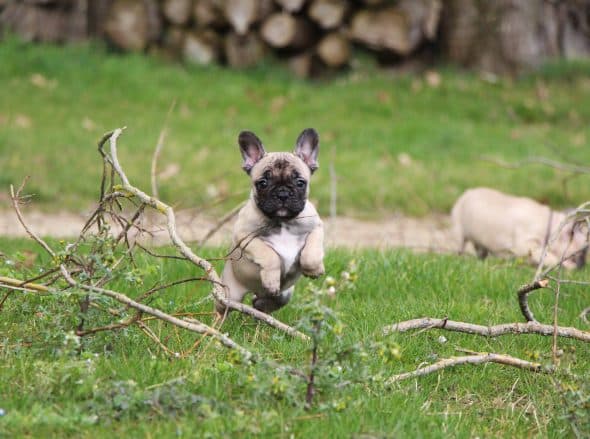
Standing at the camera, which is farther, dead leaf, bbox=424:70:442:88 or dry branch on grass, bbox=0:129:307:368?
dead leaf, bbox=424:70:442:88

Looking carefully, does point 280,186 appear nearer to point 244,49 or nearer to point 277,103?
point 277,103

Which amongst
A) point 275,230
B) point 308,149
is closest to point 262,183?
point 275,230

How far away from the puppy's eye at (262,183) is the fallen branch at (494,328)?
0.89m

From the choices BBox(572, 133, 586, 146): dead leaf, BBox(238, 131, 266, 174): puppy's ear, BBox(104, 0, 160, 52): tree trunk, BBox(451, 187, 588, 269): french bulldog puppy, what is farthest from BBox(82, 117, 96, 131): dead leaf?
BBox(238, 131, 266, 174): puppy's ear

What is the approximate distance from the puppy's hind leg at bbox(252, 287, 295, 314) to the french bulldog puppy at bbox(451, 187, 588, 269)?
3.25m

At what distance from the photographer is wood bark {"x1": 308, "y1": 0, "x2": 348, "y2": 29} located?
488 inches

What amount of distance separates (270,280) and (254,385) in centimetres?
100

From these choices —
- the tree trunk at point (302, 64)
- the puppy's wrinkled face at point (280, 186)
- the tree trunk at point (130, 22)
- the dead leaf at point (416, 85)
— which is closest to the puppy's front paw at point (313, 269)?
the puppy's wrinkled face at point (280, 186)

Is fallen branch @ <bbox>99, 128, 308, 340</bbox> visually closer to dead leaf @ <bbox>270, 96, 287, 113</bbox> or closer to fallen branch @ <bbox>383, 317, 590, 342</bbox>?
fallen branch @ <bbox>383, 317, 590, 342</bbox>

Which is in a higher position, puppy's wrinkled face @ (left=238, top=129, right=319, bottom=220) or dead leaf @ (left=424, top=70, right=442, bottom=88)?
puppy's wrinkled face @ (left=238, top=129, right=319, bottom=220)

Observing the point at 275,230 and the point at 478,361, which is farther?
the point at 275,230

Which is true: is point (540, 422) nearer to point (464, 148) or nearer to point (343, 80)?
point (464, 148)

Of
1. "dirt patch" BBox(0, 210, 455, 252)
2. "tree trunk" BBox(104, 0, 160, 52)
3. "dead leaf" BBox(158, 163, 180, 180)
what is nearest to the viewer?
"dirt patch" BBox(0, 210, 455, 252)

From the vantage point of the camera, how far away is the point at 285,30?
12.5m
